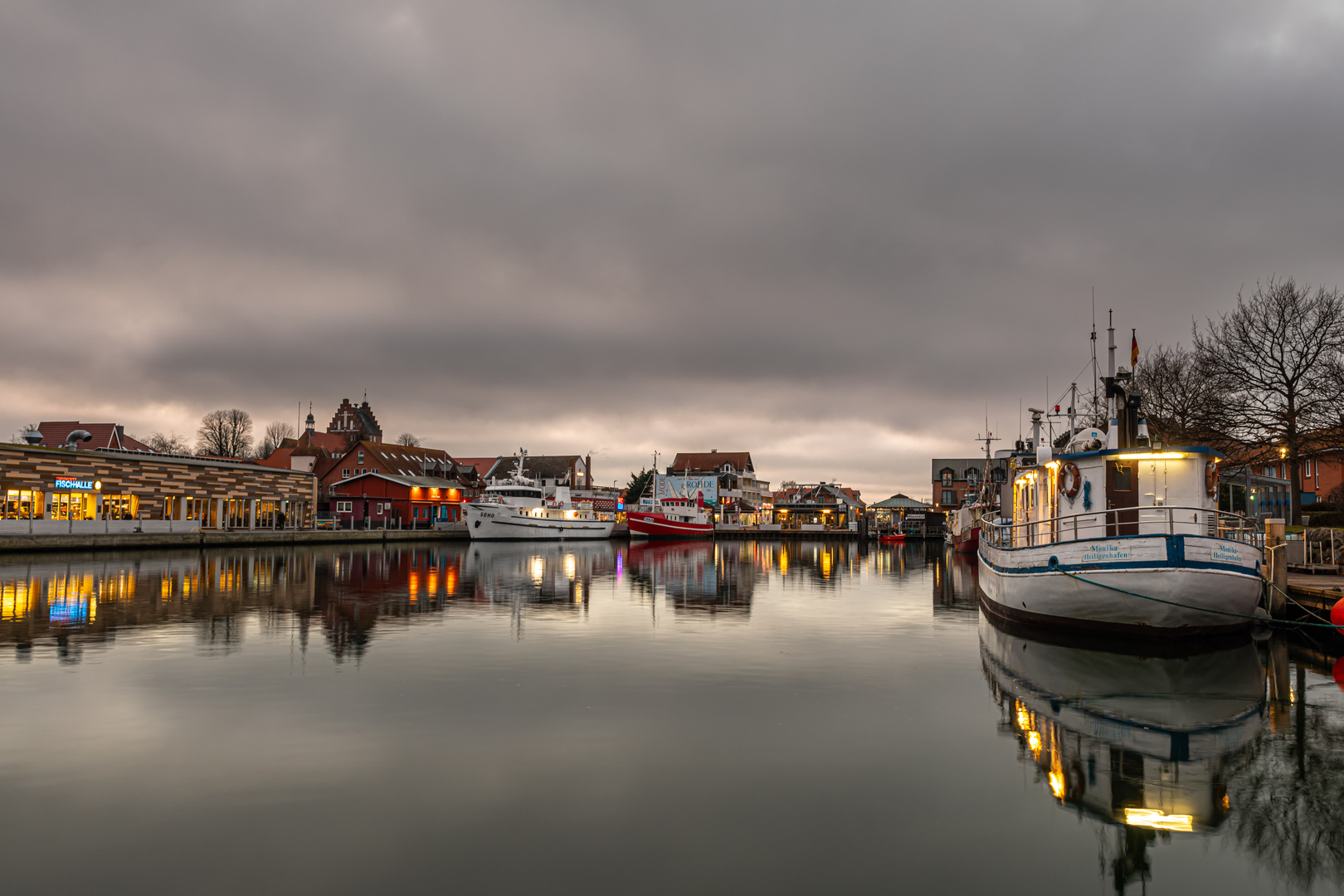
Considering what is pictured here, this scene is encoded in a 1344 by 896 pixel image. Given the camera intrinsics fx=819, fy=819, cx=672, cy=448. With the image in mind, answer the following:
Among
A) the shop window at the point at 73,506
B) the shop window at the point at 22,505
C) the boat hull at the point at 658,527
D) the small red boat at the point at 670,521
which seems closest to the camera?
the shop window at the point at 22,505

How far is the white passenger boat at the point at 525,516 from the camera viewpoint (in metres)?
72.2

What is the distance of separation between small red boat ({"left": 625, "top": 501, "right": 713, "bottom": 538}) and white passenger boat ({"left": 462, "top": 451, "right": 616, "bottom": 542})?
10.6ft

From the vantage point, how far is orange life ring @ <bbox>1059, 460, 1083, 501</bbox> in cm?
1833

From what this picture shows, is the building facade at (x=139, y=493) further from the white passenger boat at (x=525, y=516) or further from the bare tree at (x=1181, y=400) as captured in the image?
the bare tree at (x=1181, y=400)

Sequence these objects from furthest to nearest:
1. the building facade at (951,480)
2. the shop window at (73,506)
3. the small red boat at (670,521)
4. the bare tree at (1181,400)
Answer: the building facade at (951,480)
the small red boat at (670,521)
the shop window at (73,506)
the bare tree at (1181,400)

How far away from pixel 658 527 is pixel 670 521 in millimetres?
2240

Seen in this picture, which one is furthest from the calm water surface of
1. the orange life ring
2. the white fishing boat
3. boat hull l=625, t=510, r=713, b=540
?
boat hull l=625, t=510, r=713, b=540

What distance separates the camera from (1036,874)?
608cm

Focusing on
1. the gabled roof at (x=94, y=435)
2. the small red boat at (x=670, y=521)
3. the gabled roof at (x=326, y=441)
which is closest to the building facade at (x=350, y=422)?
the gabled roof at (x=326, y=441)

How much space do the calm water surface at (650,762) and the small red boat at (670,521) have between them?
6836cm

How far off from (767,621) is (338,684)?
11.2 m

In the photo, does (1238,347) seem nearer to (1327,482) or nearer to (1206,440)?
(1206,440)

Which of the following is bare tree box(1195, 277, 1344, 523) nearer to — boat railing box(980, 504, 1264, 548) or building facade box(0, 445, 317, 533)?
boat railing box(980, 504, 1264, 548)

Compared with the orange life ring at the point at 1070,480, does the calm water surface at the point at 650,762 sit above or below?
below
